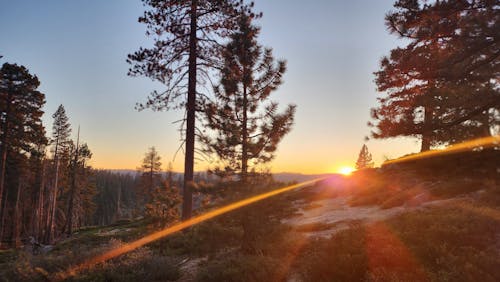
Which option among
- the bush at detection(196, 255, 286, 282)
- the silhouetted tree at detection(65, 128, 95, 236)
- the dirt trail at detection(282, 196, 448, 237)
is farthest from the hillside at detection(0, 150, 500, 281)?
the silhouetted tree at detection(65, 128, 95, 236)

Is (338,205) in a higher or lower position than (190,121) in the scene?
lower

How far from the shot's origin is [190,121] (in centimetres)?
1219

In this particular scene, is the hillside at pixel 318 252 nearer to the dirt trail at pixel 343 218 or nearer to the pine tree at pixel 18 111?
the dirt trail at pixel 343 218

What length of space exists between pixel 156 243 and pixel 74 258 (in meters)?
4.28

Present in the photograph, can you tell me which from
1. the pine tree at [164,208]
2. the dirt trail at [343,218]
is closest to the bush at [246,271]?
the dirt trail at [343,218]

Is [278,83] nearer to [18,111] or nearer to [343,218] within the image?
[343,218]

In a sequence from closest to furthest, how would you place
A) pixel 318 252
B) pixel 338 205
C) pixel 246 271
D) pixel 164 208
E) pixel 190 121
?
pixel 246 271 < pixel 318 252 < pixel 190 121 < pixel 164 208 < pixel 338 205

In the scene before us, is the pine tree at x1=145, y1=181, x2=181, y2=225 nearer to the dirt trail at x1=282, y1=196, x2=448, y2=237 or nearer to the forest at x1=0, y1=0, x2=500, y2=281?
the forest at x1=0, y1=0, x2=500, y2=281

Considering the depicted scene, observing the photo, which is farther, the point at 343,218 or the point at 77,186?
the point at 77,186

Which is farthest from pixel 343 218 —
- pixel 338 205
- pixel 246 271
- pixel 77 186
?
pixel 77 186

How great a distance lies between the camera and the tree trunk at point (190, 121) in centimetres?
1195

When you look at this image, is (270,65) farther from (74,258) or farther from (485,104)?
(74,258)

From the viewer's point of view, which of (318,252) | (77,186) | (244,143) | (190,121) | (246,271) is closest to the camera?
(246,271)

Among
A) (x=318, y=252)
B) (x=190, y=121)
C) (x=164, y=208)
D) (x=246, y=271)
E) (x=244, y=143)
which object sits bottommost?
(x=246, y=271)
